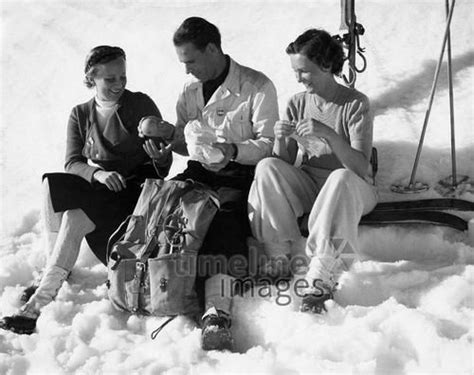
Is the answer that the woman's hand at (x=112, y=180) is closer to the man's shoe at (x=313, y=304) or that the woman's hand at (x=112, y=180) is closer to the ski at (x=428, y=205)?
the man's shoe at (x=313, y=304)

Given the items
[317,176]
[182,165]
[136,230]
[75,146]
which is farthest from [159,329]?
[182,165]

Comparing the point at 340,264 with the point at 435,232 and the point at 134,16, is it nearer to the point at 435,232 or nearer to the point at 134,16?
the point at 435,232

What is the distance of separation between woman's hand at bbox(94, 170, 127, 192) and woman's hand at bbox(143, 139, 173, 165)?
20 cm

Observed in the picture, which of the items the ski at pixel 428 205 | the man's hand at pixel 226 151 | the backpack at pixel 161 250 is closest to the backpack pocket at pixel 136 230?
the backpack at pixel 161 250

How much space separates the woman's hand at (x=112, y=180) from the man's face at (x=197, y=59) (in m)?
0.65

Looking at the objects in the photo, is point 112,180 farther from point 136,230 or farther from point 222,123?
point 222,123

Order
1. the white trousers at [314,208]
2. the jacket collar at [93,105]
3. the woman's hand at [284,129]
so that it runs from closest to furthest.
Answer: the white trousers at [314,208] < the woman's hand at [284,129] < the jacket collar at [93,105]

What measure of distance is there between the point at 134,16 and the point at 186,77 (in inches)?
58.4

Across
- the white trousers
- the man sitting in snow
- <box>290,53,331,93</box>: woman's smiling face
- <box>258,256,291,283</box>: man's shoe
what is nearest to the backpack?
the man sitting in snow

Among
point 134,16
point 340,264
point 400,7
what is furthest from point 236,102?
point 134,16

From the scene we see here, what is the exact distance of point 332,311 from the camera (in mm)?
3137

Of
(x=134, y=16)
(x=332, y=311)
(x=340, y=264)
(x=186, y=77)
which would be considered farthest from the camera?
(x=134, y=16)

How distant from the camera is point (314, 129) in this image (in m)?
3.23

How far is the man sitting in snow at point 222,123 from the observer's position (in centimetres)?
354
